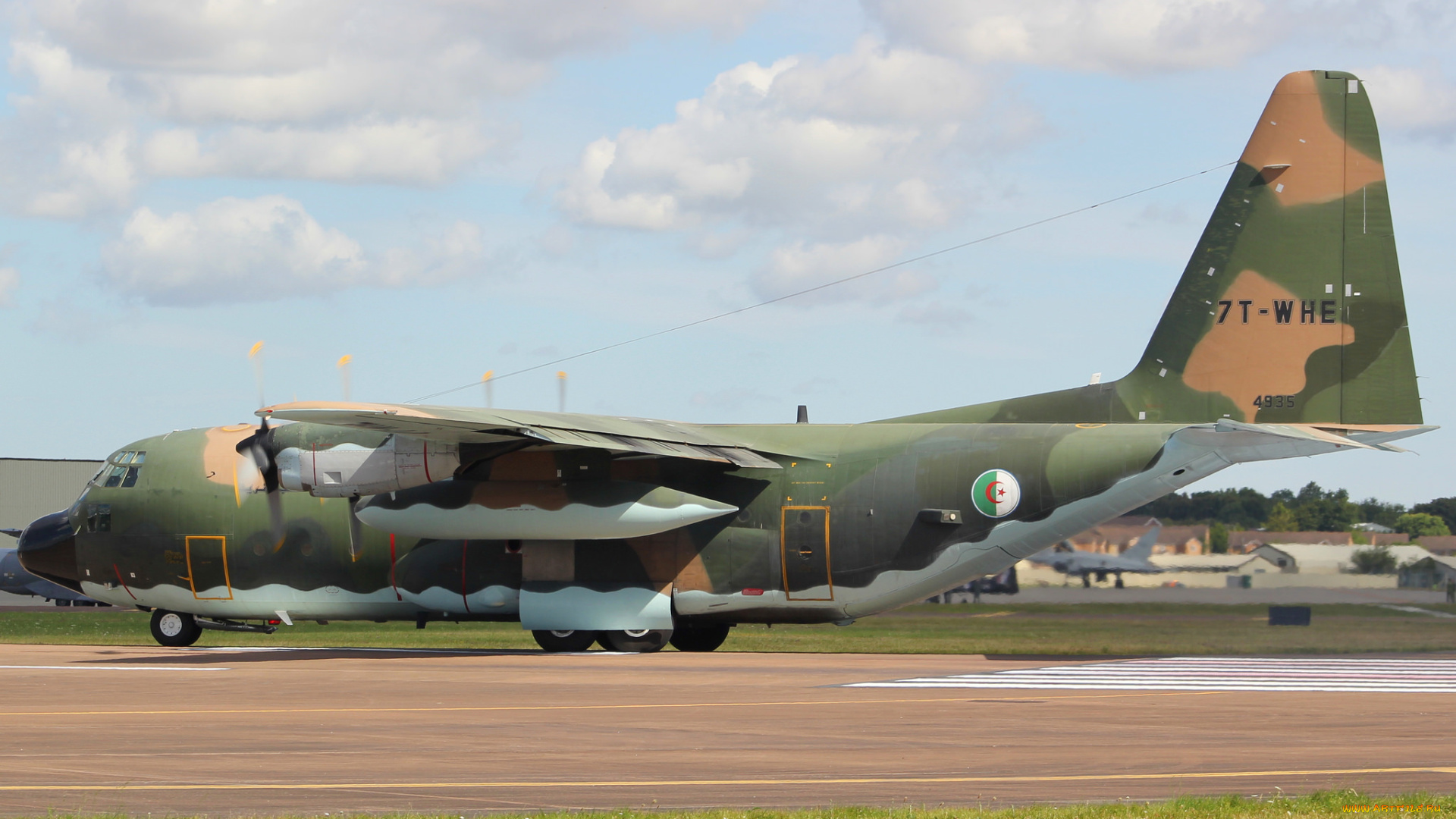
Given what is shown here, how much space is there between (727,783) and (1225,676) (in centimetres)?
1041

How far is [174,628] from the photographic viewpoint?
2552 centimetres

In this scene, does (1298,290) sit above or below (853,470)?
above

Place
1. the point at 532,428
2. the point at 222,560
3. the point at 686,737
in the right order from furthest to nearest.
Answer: the point at 222,560, the point at 532,428, the point at 686,737

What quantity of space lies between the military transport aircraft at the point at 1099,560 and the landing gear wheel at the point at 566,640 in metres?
7.07

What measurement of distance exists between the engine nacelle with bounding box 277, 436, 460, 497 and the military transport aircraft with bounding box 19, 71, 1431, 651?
0.03 m

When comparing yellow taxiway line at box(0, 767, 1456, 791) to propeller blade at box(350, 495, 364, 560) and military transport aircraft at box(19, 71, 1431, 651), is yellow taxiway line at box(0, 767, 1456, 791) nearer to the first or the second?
military transport aircraft at box(19, 71, 1431, 651)

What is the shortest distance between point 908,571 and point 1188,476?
168 inches

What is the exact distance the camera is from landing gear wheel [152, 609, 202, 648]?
25516mm

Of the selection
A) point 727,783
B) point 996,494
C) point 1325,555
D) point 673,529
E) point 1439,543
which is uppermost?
point 996,494

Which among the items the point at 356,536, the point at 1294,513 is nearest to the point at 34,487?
the point at 356,536

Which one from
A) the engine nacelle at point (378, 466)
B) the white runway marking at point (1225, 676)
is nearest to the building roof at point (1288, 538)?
the white runway marking at point (1225, 676)

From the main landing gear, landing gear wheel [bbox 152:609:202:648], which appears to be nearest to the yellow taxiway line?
the main landing gear

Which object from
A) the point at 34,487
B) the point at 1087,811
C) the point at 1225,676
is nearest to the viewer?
the point at 1087,811

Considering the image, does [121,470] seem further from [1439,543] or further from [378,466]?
[1439,543]
